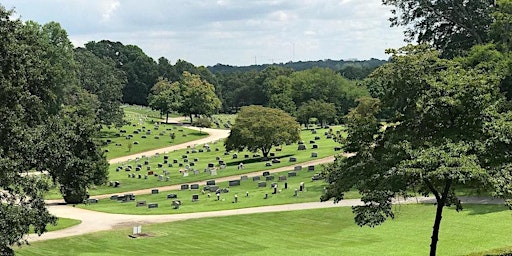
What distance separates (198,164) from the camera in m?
69.2

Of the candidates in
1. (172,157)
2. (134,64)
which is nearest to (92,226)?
(172,157)

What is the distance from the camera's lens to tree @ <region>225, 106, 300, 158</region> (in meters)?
65.6

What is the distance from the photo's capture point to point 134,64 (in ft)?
574

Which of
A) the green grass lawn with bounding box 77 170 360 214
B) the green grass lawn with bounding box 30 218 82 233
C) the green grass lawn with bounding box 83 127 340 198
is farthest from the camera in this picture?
the green grass lawn with bounding box 83 127 340 198

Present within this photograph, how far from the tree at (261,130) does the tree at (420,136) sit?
47.0m

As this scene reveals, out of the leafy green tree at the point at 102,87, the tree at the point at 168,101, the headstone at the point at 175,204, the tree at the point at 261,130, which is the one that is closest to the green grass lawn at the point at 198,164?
the tree at the point at 261,130

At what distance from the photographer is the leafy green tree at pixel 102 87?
9712 centimetres

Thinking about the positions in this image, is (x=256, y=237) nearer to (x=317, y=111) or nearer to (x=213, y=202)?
(x=213, y=202)

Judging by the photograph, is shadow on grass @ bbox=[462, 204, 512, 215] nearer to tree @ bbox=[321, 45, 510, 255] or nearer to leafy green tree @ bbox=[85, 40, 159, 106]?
tree @ bbox=[321, 45, 510, 255]

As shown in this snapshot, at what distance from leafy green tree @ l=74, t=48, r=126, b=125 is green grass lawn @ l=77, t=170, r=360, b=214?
1918 inches

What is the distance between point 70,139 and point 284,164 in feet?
133

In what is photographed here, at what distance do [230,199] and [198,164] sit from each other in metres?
26.1

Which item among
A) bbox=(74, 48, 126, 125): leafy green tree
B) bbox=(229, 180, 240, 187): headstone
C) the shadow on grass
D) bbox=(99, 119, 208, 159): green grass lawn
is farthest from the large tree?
bbox=(74, 48, 126, 125): leafy green tree

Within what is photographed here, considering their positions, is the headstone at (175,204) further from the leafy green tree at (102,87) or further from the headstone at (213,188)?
the leafy green tree at (102,87)
